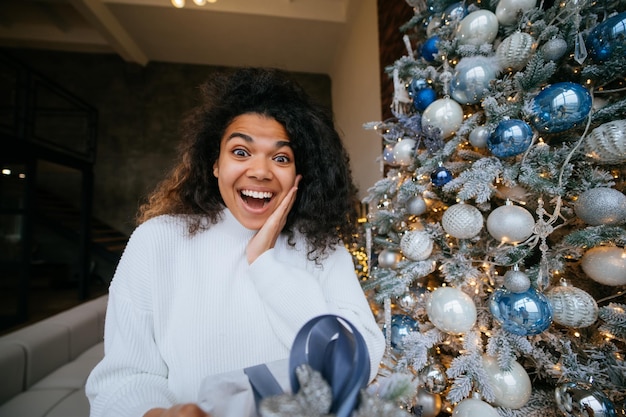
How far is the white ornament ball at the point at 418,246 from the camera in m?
1.11

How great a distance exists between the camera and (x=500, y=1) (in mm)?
1102

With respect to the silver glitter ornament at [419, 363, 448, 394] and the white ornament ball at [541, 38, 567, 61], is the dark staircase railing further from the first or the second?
the white ornament ball at [541, 38, 567, 61]

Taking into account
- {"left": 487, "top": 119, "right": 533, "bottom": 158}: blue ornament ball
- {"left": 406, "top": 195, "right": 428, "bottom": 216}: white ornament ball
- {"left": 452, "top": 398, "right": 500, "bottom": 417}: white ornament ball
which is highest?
{"left": 487, "top": 119, "right": 533, "bottom": 158}: blue ornament ball

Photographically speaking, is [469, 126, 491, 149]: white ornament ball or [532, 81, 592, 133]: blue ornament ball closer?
[532, 81, 592, 133]: blue ornament ball

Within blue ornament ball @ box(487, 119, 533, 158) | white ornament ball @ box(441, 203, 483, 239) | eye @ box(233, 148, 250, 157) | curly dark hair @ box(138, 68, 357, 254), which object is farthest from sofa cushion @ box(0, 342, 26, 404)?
blue ornament ball @ box(487, 119, 533, 158)

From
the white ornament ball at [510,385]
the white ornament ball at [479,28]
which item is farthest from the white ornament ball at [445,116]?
the white ornament ball at [510,385]

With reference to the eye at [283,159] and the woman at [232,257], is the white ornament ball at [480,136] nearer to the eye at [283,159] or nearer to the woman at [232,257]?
the woman at [232,257]

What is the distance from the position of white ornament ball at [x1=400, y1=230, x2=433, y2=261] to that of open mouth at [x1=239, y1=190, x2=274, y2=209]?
0.57 m

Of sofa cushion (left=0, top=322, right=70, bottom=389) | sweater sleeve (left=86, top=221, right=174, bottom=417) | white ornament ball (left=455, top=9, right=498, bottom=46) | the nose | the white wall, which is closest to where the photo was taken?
sweater sleeve (left=86, top=221, right=174, bottom=417)

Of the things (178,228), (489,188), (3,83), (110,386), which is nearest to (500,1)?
(489,188)

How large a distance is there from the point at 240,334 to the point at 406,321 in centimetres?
73

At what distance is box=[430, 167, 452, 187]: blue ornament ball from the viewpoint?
1093 millimetres

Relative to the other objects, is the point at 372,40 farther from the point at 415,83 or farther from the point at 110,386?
the point at 110,386

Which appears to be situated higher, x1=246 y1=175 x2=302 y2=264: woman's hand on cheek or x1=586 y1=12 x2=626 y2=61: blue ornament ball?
x1=586 y1=12 x2=626 y2=61: blue ornament ball
